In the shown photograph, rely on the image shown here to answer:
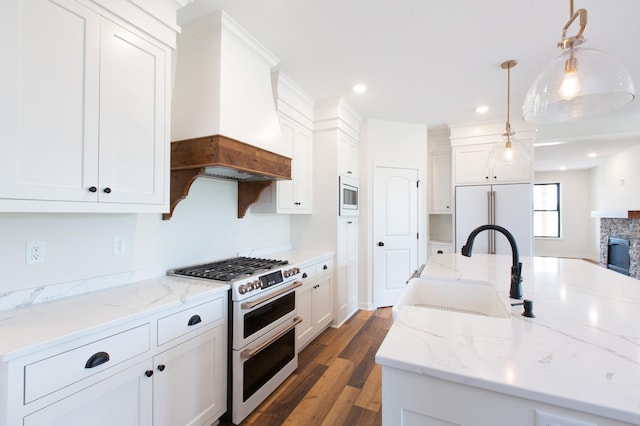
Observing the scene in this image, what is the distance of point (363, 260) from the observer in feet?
12.9

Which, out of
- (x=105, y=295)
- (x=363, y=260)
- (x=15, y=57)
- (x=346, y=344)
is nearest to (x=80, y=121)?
(x=15, y=57)

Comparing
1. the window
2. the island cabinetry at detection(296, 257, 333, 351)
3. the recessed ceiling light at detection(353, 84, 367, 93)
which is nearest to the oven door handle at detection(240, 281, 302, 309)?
the island cabinetry at detection(296, 257, 333, 351)

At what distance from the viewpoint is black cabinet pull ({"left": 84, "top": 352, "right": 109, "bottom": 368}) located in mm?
1160

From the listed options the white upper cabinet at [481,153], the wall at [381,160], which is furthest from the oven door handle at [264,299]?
the white upper cabinet at [481,153]

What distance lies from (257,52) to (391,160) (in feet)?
7.82

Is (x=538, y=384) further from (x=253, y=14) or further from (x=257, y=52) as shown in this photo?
(x=257, y=52)

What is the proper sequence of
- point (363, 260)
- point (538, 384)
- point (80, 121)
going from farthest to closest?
1. point (363, 260)
2. point (80, 121)
3. point (538, 384)

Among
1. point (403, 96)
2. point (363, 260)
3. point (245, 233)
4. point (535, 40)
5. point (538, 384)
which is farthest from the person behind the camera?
point (363, 260)

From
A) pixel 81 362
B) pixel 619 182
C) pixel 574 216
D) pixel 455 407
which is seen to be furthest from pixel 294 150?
pixel 574 216

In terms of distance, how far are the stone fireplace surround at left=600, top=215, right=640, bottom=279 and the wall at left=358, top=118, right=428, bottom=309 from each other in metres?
3.76

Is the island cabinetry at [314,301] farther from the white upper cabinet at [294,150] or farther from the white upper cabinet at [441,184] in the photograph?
the white upper cabinet at [441,184]

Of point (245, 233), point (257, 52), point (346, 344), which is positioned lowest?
point (346, 344)

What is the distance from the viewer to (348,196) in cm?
358

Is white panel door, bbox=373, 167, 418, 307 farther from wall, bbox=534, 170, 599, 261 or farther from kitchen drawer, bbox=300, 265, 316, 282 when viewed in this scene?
wall, bbox=534, 170, 599, 261
